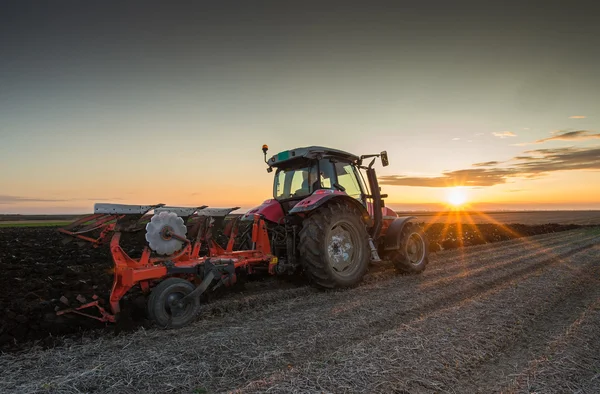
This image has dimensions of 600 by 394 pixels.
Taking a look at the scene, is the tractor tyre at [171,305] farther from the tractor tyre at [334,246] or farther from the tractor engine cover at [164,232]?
the tractor tyre at [334,246]

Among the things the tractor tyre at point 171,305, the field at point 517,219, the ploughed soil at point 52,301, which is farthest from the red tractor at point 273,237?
the field at point 517,219

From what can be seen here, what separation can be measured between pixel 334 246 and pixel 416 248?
8.66 ft

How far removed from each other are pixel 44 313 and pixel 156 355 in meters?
2.22

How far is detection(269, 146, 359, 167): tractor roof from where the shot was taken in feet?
21.3

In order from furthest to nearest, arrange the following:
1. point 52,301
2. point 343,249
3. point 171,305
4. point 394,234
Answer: point 394,234 → point 343,249 → point 52,301 → point 171,305

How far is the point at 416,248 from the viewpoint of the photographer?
802 centimetres

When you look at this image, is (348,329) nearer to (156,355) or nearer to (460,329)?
(460,329)

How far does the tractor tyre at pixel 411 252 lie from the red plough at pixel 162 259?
3453 mm

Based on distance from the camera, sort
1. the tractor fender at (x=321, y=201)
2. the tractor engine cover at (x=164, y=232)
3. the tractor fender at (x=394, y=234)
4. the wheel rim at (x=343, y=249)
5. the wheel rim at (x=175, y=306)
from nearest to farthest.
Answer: the wheel rim at (x=175, y=306) → the tractor engine cover at (x=164, y=232) → the tractor fender at (x=321, y=201) → the wheel rim at (x=343, y=249) → the tractor fender at (x=394, y=234)

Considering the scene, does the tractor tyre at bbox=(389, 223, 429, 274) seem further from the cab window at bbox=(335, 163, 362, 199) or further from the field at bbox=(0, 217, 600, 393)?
the cab window at bbox=(335, 163, 362, 199)

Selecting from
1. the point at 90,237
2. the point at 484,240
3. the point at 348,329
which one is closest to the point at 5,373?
the point at 90,237

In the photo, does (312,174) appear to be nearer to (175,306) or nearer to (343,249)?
(343,249)

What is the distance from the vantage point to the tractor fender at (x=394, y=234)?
7.32 meters

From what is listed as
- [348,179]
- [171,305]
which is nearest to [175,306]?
[171,305]
